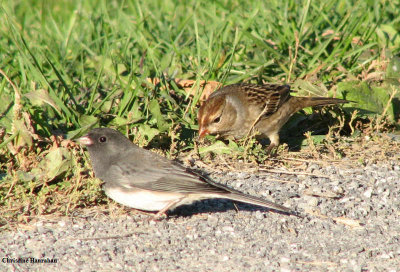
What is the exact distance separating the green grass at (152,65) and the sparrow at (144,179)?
0.78 ft

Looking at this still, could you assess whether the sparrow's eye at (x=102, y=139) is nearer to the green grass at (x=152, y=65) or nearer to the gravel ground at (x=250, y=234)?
the green grass at (x=152, y=65)

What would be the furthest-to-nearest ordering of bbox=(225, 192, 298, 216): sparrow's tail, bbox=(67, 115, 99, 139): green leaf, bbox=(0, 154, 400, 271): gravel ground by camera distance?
bbox=(67, 115, 99, 139): green leaf → bbox=(225, 192, 298, 216): sparrow's tail → bbox=(0, 154, 400, 271): gravel ground

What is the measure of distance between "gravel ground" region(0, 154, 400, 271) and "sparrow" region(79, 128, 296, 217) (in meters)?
0.15

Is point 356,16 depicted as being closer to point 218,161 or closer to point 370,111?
point 370,111

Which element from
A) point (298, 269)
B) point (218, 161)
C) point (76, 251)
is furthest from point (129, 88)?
point (298, 269)

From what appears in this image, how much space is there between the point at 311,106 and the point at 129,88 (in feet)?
5.97

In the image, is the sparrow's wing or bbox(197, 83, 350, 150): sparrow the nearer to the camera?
the sparrow's wing

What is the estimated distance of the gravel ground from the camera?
3789 mm

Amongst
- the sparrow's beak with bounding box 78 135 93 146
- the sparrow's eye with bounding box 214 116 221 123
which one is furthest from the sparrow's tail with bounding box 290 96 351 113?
the sparrow's beak with bounding box 78 135 93 146

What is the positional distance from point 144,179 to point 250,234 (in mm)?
951

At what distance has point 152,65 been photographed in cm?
666

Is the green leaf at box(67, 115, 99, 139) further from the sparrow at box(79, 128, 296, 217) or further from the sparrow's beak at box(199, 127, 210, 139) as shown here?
the sparrow's beak at box(199, 127, 210, 139)

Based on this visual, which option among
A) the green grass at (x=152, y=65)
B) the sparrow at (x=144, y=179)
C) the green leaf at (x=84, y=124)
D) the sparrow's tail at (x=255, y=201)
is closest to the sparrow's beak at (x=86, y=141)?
the sparrow at (x=144, y=179)

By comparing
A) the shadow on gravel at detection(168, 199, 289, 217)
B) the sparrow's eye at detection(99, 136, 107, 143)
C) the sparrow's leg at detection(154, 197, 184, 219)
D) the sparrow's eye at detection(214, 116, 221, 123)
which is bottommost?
the shadow on gravel at detection(168, 199, 289, 217)
